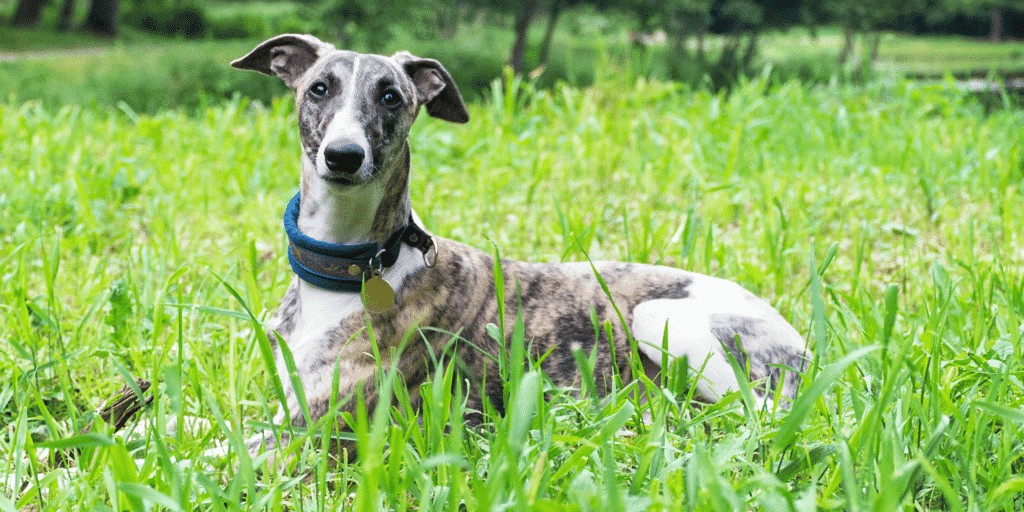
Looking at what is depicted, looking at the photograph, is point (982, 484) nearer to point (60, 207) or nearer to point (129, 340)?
point (129, 340)

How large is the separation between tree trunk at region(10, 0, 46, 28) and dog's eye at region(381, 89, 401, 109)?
30.1m

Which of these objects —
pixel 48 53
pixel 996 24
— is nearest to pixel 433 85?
pixel 48 53

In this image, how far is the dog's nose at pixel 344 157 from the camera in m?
1.87

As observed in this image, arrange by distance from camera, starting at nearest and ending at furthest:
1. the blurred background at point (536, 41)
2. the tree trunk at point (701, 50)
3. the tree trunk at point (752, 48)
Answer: the blurred background at point (536, 41), the tree trunk at point (701, 50), the tree trunk at point (752, 48)

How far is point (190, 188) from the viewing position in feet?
14.6

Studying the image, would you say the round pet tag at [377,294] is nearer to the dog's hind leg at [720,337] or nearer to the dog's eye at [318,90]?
the dog's eye at [318,90]

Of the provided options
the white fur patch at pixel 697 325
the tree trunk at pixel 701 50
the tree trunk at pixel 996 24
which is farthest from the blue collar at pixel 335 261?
the tree trunk at pixel 996 24

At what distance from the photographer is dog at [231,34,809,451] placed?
198 centimetres

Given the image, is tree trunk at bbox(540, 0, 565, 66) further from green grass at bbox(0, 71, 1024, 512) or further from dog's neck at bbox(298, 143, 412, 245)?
dog's neck at bbox(298, 143, 412, 245)

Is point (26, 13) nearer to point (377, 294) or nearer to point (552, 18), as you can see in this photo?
point (552, 18)

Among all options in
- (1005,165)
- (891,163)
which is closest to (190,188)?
(891,163)

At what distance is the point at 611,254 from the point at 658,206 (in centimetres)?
97

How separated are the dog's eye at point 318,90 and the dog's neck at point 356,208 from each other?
185 millimetres

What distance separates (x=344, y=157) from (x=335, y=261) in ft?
1.01
